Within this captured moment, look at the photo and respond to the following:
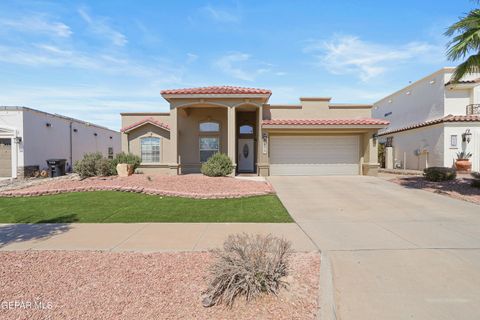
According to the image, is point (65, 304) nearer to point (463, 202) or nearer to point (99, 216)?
point (99, 216)

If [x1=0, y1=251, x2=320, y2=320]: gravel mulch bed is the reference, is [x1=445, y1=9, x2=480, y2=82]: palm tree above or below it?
above

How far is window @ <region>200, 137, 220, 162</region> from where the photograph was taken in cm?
1622

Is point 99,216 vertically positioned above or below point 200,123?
below

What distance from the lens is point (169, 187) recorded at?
1039cm

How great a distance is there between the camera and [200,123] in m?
16.3

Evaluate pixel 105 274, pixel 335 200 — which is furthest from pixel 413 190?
pixel 105 274

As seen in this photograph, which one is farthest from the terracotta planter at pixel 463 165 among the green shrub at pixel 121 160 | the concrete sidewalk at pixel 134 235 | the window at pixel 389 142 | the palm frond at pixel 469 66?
the green shrub at pixel 121 160

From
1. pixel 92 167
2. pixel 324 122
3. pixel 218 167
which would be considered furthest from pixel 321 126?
pixel 92 167

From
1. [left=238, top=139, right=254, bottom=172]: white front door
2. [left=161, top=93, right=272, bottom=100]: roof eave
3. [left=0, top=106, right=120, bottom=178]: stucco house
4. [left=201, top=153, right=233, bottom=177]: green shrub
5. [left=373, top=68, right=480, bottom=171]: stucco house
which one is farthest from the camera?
[left=238, top=139, right=254, bottom=172]: white front door

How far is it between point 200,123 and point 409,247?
13.3 meters

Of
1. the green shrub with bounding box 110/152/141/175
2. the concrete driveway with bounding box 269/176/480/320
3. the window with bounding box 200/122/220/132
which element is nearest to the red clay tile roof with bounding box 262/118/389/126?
the window with bounding box 200/122/220/132

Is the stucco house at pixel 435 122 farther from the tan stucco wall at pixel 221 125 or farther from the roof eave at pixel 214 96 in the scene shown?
the roof eave at pixel 214 96

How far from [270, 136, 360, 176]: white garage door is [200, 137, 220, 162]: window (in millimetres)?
3428

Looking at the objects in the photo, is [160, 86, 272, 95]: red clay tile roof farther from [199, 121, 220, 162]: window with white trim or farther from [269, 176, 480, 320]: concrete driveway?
[269, 176, 480, 320]: concrete driveway
